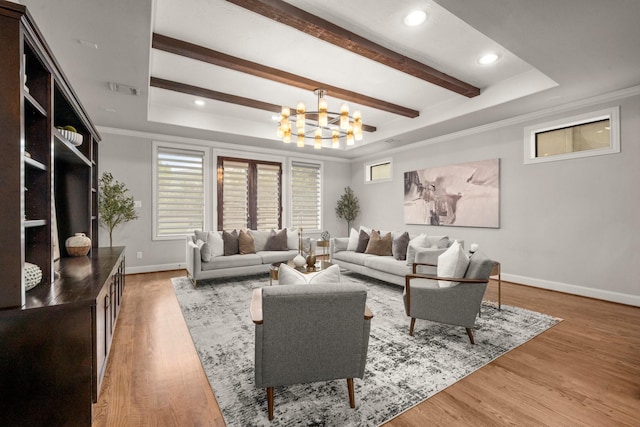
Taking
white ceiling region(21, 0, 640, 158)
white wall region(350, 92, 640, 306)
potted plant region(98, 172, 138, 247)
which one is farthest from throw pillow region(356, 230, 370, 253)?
potted plant region(98, 172, 138, 247)

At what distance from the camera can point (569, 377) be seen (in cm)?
217

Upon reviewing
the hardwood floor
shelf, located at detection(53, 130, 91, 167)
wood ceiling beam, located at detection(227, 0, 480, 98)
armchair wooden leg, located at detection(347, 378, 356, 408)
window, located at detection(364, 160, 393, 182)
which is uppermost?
wood ceiling beam, located at detection(227, 0, 480, 98)

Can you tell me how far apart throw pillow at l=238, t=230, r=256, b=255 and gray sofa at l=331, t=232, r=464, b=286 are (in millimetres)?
1511

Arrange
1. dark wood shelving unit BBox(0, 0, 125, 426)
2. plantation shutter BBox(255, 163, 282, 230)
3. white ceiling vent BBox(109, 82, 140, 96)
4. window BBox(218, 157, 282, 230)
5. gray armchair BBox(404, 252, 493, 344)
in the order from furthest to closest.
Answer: plantation shutter BBox(255, 163, 282, 230)
window BBox(218, 157, 282, 230)
white ceiling vent BBox(109, 82, 140, 96)
gray armchair BBox(404, 252, 493, 344)
dark wood shelving unit BBox(0, 0, 125, 426)

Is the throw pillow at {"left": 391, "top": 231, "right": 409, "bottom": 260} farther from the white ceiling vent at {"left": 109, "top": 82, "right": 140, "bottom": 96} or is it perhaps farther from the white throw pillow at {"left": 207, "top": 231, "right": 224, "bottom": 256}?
the white ceiling vent at {"left": 109, "top": 82, "right": 140, "bottom": 96}

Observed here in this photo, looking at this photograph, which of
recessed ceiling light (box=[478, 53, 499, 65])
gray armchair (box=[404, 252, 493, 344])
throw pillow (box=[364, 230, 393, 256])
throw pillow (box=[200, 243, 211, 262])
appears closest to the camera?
gray armchair (box=[404, 252, 493, 344])

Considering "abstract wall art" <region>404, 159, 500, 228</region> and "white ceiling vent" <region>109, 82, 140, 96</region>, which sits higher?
Answer: "white ceiling vent" <region>109, 82, 140, 96</region>

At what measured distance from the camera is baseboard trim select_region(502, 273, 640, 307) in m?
3.74

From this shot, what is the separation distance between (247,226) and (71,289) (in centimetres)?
492

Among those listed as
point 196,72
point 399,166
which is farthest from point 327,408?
point 399,166

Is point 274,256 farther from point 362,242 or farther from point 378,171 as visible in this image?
point 378,171

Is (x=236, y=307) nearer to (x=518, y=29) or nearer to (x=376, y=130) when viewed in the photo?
(x=518, y=29)

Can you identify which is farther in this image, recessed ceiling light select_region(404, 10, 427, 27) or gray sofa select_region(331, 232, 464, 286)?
gray sofa select_region(331, 232, 464, 286)

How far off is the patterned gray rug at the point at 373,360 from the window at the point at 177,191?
2366mm
